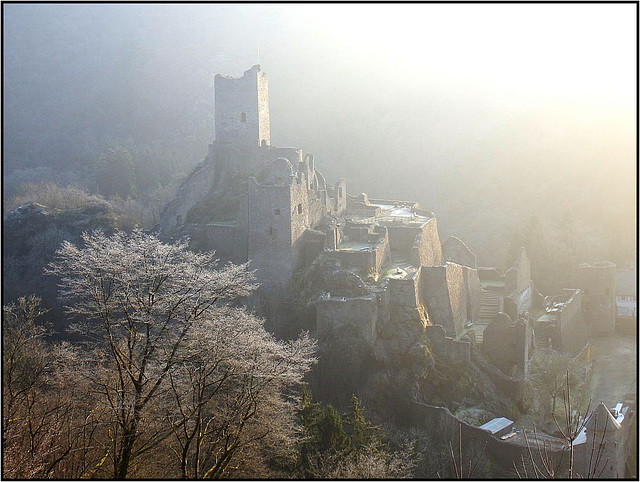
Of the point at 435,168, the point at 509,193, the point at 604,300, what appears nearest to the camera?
the point at 604,300

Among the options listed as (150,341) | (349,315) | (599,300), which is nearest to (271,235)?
(349,315)

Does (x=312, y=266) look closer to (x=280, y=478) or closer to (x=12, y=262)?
(x=280, y=478)

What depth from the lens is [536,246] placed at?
5253 cm

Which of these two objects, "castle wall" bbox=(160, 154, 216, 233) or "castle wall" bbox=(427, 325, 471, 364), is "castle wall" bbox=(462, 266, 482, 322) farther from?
"castle wall" bbox=(160, 154, 216, 233)

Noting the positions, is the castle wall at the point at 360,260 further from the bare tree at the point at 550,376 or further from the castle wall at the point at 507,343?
the bare tree at the point at 550,376

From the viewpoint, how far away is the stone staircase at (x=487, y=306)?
107 ft

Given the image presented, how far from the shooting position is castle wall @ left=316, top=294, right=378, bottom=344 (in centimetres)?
2567

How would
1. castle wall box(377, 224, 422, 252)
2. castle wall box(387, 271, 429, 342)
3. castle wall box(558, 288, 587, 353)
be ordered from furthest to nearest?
castle wall box(558, 288, 587, 353), castle wall box(377, 224, 422, 252), castle wall box(387, 271, 429, 342)

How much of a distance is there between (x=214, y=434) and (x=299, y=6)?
9124 cm

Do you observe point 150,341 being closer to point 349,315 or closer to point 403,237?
point 349,315

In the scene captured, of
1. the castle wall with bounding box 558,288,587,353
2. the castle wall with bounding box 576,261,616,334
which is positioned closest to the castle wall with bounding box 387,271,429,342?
the castle wall with bounding box 558,288,587,353

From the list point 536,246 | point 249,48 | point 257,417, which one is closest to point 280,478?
point 257,417

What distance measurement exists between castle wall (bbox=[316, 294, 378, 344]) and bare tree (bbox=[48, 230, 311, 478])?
23.0 feet

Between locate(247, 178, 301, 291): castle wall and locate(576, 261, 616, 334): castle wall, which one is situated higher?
locate(247, 178, 301, 291): castle wall
